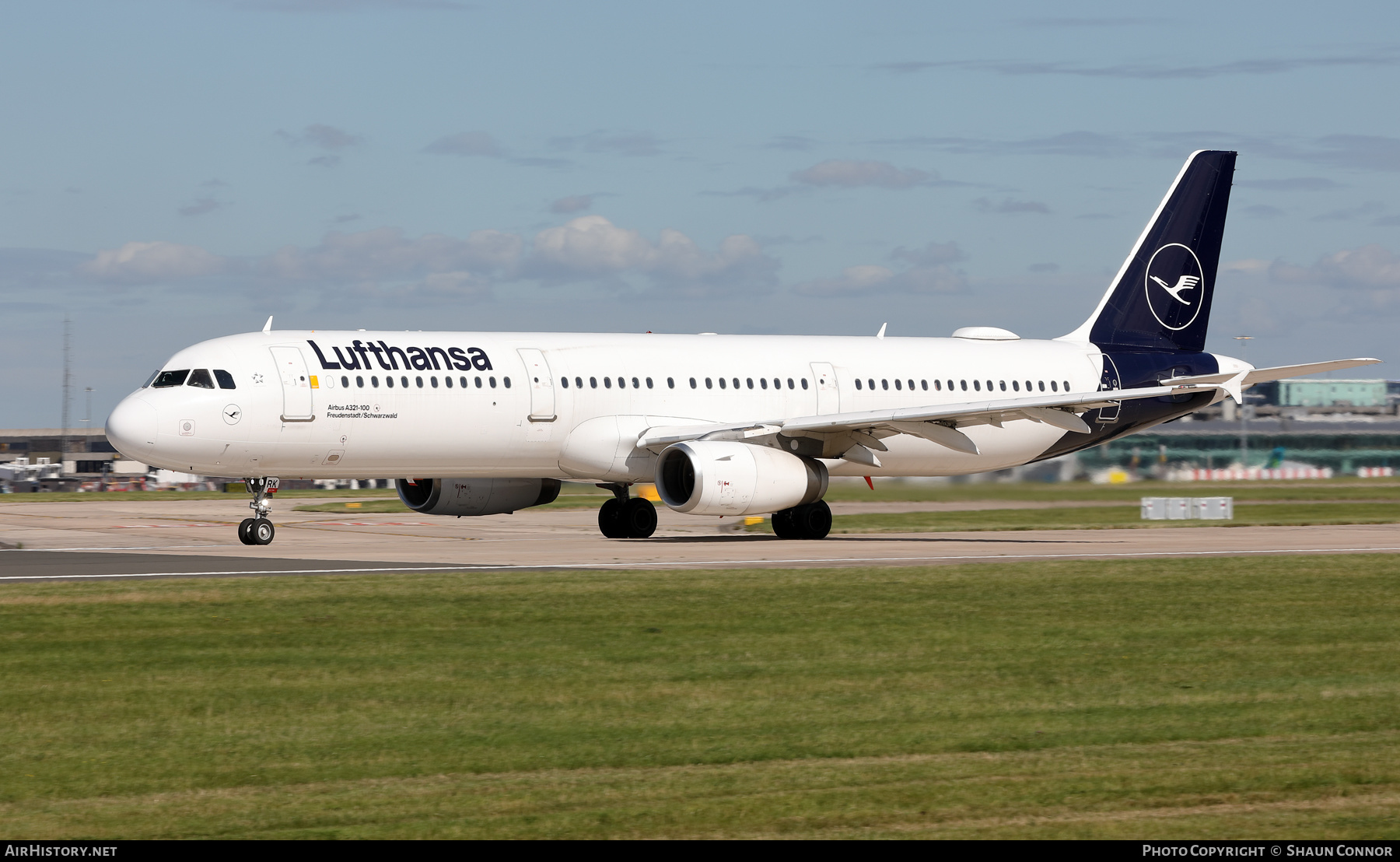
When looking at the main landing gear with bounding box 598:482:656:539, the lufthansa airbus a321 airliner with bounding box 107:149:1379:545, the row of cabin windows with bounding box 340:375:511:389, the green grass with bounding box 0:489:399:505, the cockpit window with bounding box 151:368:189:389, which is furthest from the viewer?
the green grass with bounding box 0:489:399:505

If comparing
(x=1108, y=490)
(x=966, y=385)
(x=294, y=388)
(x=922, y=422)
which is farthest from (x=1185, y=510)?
(x=294, y=388)

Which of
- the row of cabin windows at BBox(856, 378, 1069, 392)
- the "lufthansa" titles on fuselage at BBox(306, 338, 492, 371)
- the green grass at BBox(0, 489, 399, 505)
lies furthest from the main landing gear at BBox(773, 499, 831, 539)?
the green grass at BBox(0, 489, 399, 505)

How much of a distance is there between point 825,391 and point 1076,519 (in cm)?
1031

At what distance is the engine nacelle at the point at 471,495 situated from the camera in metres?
34.3

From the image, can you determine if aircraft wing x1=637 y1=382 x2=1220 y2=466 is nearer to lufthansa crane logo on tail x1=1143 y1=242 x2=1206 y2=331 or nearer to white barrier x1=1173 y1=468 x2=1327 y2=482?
lufthansa crane logo on tail x1=1143 y1=242 x2=1206 y2=331

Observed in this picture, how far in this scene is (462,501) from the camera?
3447 cm

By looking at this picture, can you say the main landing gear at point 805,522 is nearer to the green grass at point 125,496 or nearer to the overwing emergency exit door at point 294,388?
the overwing emergency exit door at point 294,388

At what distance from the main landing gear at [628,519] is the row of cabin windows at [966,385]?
5.36m

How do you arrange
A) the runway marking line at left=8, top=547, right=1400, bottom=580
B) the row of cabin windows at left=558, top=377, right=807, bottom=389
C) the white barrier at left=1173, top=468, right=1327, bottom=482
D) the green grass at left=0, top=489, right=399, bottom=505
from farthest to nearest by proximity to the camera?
the green grass at left=0, top=489, right=399, bottom=505 → the white barrier at left=1173, top=468, right=1327, bottom=482 → the row of cabin windows at left=558, top=377, right=807, bottom=389 → the runway marking line at left=8, top=547, right=1400, bottom=580

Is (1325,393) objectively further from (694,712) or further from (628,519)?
(694,712)

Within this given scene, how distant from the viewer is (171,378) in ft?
97.0

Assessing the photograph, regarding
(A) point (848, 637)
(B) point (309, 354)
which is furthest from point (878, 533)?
(A) point (848, 637)

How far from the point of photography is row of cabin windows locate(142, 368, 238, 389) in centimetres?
2930

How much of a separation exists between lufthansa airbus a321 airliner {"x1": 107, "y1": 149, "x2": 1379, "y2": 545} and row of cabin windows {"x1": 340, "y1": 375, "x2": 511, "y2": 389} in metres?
0.04
